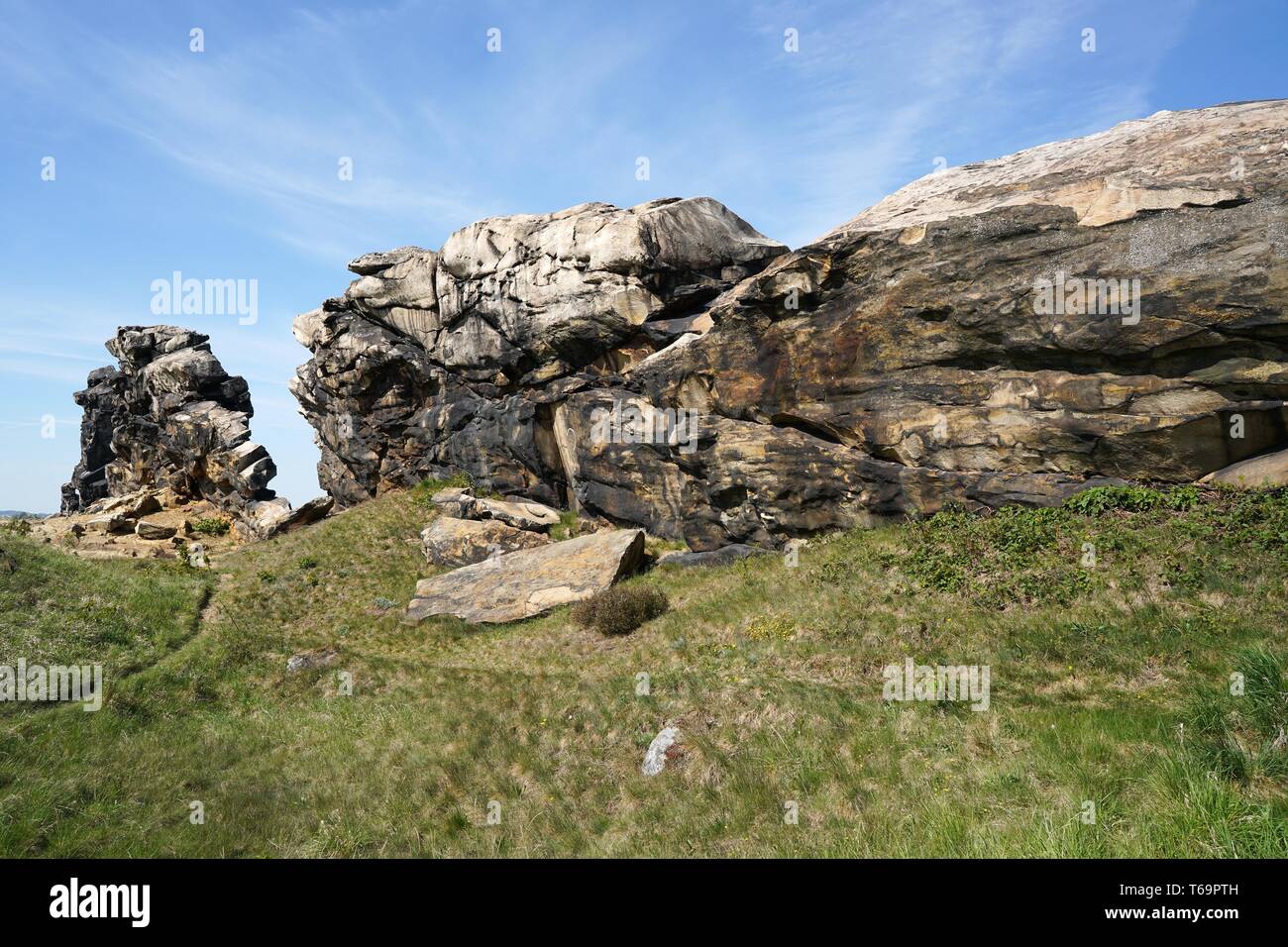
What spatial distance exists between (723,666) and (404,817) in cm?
826

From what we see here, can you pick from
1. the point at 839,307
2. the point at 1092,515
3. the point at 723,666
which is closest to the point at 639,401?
the point at 839,307

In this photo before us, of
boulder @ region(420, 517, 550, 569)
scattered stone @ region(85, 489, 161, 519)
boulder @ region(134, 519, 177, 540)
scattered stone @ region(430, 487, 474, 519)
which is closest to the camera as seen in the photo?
boulder @ region(420, 517, 550, 569)

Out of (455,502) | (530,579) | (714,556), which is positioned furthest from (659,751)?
(455,502)

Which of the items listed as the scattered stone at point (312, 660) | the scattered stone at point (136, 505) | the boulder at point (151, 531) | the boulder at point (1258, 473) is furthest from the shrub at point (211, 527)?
the boulder at point (1258, 473)

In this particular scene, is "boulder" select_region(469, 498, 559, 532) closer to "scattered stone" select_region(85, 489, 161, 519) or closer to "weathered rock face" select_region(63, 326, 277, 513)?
"weathered rock face" select_region(63, 326, 277, 513)

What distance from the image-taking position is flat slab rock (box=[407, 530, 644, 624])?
2531 cm

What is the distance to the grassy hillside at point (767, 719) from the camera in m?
8.34

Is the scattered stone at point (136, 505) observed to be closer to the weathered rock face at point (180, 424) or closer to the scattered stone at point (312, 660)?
the weathered rock face at point (180, 424)

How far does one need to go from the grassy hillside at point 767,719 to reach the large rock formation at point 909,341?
2.23 meters

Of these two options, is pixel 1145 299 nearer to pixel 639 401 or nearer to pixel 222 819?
pixel 639 401

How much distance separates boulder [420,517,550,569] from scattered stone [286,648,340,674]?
365 inches

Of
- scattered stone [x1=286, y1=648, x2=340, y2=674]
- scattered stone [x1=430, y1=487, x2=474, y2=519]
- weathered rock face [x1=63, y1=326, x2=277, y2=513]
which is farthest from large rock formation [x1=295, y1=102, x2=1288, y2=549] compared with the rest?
weathered rock face [x1=63, y1=326, x2=277, y2=513]

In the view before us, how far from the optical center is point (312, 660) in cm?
2280
